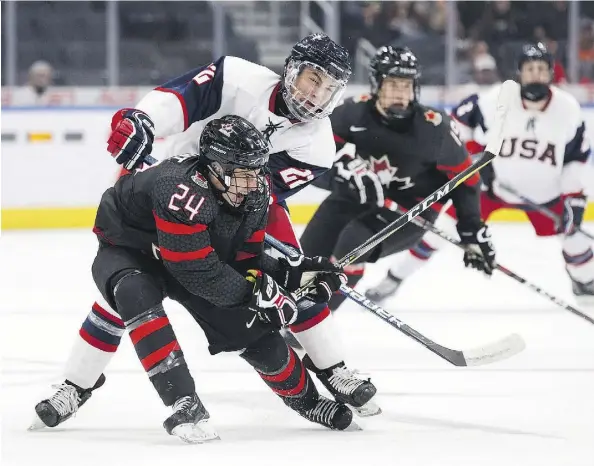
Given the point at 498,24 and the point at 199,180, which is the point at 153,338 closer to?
the point at 199,180

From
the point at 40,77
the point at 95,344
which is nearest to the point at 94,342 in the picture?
the point at 95,344

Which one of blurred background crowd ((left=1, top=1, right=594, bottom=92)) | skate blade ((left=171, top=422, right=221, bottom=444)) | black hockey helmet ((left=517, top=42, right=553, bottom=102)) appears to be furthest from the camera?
blurred background crowd ((left=1, top=1, right=594, bottom=92))

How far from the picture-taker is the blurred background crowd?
7152 mm

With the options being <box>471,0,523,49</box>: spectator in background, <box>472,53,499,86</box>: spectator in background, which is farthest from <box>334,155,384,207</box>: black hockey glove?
<box>471,0,523,49</box>: spectator in background

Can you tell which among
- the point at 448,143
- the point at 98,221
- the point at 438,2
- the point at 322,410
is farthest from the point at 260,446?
the point at 438,2

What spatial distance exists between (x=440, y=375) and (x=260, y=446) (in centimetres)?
102

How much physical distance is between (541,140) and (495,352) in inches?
79.6

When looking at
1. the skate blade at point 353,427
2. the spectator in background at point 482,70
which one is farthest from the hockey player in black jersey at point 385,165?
the spectator in background at point 482,70

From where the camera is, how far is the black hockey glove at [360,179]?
4008 millimetres

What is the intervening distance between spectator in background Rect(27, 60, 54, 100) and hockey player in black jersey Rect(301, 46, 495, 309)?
3333 millimetres

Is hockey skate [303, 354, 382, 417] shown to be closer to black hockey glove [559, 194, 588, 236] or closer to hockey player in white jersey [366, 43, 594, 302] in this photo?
hockey player in white jersey [366, 43, 594, 302]

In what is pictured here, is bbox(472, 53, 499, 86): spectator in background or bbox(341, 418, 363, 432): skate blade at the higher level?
bbox(341, 418, 363, 432): skate blade

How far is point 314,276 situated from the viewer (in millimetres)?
2904

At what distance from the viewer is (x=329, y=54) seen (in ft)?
9.97
